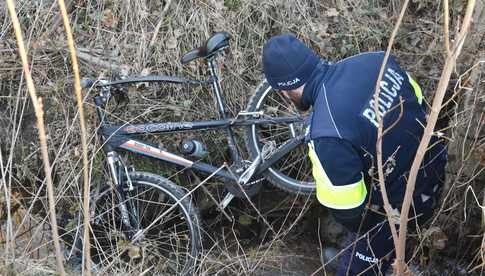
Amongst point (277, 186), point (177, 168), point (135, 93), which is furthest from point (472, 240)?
point (135, 93)

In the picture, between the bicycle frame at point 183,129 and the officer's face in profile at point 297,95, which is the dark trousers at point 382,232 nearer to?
the officer's face in profile at point 297,95

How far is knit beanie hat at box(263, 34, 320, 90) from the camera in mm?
3303

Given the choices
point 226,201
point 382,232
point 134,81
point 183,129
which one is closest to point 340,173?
point 382,232

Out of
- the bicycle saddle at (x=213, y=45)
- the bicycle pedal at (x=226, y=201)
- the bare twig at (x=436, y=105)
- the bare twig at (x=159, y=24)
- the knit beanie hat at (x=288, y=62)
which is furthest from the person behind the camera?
the bare twig at (x=159, y=24)

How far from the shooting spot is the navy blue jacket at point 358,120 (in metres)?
3.10

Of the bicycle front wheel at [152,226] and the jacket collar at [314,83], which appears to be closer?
the jacket collar at [314,83]

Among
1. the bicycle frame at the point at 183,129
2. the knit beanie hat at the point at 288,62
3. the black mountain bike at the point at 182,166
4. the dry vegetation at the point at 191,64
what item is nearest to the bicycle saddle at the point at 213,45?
the black mountain bike at the point at 182,166

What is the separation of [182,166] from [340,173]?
1803mm

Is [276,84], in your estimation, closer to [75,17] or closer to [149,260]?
[149,260]

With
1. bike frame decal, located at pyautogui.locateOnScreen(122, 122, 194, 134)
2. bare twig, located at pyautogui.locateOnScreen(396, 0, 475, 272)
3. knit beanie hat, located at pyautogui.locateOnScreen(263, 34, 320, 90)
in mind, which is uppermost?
bare twig, located at pyautogui.locateOnScreen(396, 0, 475, 272)

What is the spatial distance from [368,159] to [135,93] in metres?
2.43

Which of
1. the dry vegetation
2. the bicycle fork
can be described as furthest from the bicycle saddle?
the bicycle fork

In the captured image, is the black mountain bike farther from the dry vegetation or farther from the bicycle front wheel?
the dry vegetation

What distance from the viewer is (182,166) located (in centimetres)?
464
